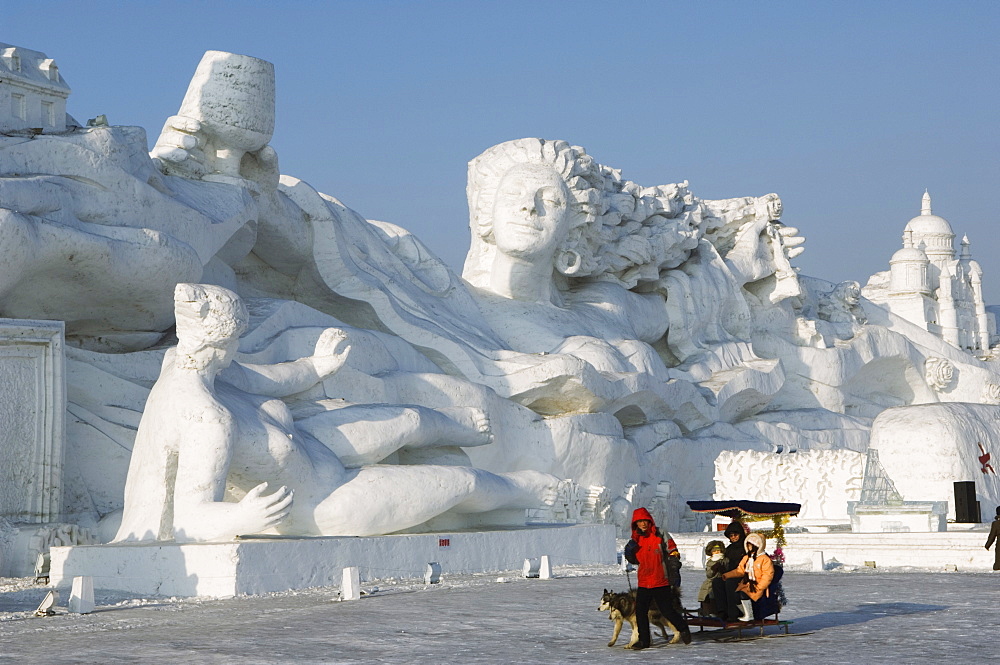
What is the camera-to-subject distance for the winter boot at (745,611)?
20.7ft

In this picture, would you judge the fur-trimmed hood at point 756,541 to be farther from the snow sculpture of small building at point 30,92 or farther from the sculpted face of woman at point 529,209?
the sculpted face of woman at point 529,209

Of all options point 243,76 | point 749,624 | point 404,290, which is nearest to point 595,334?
point 404,290

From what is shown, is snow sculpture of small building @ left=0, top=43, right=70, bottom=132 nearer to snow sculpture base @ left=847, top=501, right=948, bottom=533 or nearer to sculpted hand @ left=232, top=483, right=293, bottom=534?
sculpted hand @ left=232, top=483, right=293, bottom=534

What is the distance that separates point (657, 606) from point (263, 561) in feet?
9.03

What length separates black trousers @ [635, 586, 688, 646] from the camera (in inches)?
231

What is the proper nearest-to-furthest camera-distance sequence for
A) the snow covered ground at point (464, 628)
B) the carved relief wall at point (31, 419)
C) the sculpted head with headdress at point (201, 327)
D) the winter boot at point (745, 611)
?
the snow covered ground at point (464, 628) < the winter boot at point (745, 611) < the sculpted head with headdress at point (201, 327) < the carved relief wall at point (31, 419)

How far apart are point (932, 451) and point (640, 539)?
757cm

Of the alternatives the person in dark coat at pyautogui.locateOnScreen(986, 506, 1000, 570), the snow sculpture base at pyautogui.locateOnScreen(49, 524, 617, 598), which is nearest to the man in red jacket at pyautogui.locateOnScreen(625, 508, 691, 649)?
the snow sculpture base at pyautogui.locateOnScreen(49, 524, 617, 598)

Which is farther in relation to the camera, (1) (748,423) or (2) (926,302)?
(2) (926,302)

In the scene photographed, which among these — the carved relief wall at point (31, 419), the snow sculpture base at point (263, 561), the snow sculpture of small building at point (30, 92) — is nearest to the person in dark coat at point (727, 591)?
the snow sculpture base at point (263, 561)

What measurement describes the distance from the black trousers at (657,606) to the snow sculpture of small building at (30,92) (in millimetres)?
6654

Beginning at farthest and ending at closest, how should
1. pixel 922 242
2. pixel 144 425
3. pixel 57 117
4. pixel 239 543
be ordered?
pixel 922 242, pixel 57 117, pixel 144 425, pixel 239 543

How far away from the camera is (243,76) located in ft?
38.3

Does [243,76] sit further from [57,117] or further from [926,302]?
[926,302]
